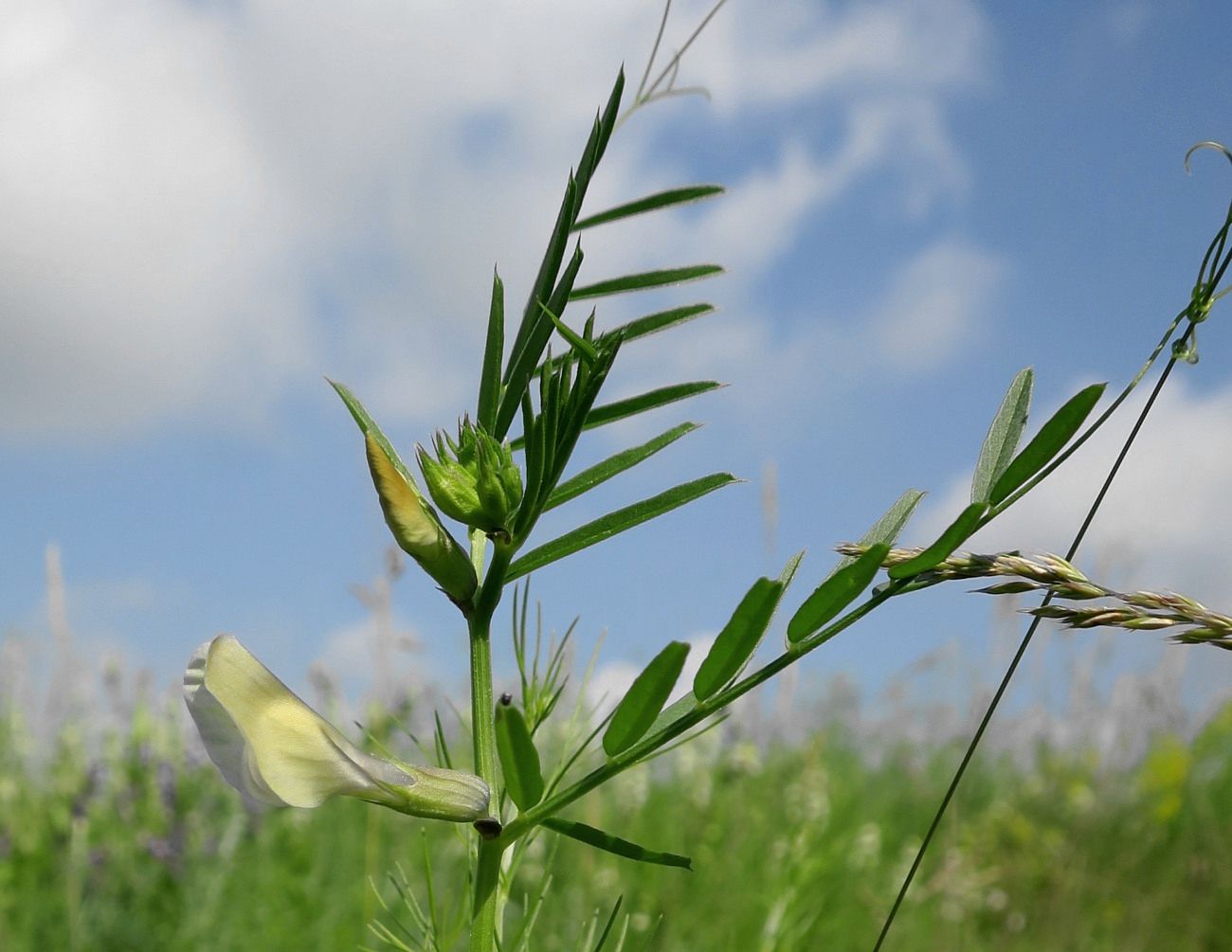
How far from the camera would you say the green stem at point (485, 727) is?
446mm

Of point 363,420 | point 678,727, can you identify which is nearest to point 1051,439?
point 678,727

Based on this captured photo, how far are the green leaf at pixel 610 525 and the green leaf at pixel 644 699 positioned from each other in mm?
94

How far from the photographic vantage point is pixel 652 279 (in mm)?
609

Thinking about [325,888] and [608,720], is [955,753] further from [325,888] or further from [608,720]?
[608,720]

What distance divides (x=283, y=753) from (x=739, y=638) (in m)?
0.18

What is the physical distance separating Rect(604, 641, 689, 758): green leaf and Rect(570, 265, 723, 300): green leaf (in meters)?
0.26

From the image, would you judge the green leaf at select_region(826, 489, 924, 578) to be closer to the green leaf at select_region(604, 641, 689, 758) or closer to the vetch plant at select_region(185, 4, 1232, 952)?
the vetch plant at select_region(185, 4, 1232, 952)

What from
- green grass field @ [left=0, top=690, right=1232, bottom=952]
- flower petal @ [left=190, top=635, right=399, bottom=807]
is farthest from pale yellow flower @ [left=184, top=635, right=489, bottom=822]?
green grass field @ [left=0, top=690, right=1232, bottom=952]

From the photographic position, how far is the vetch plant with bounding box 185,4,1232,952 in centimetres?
42

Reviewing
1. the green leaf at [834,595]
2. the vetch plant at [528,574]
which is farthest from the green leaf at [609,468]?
the green leaf at [834,595]

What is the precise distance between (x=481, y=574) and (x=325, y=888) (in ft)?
6.63

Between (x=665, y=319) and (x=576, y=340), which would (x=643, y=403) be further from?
(x=576, y=340)

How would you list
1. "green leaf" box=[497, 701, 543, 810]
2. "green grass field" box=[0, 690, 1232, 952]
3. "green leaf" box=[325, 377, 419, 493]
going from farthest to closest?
"green grass field" box=[0, 690, 1232, 952], "green leaf" box=[325, 377, 419, 493], "green leaf" box=[497, 701, 543, 810]

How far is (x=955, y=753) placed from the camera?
4.76m
